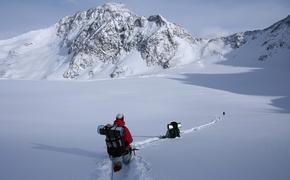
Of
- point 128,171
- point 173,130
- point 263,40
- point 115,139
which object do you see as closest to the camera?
point 128,171

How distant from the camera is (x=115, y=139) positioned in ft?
29.7

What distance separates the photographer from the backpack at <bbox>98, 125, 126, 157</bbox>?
8.97 m

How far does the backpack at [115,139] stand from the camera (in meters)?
8.97

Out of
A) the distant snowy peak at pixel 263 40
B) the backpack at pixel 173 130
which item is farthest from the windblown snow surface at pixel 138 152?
the distant snowy peak at pixel 263 40

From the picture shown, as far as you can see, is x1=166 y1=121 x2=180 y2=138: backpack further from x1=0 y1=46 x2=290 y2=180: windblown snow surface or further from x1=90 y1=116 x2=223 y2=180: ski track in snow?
x1=90 y1=116 x2=223 y2=180: ski track in snow

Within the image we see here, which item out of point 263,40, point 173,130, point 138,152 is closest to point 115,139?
point 138,152

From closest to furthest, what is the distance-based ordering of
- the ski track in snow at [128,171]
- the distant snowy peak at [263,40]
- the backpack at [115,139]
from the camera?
the ski track in snow at [128,171] < the backpack at [115,139] < the distant snowy peak at [263,40]

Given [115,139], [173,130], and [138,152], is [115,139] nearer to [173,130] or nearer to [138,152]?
[138,152]

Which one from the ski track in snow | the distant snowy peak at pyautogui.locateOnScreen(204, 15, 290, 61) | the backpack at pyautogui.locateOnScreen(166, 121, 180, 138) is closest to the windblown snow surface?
the ski track in snow

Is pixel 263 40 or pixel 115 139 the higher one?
pixel 263 40

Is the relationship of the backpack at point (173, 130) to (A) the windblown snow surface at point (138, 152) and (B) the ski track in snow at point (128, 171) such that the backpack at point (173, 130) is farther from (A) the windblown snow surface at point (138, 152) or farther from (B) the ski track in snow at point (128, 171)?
(B) the ski track in snow at point (128, 171)

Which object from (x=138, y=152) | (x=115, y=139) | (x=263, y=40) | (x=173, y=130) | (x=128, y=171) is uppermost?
(x=263, y=40)

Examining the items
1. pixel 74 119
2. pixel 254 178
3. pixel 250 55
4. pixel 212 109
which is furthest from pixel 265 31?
pixel 254 178

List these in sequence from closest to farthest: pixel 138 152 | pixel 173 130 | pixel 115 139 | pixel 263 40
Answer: pixel 115 139 → pixel 138 152 → pixel 173 130 → pixel 263 40
